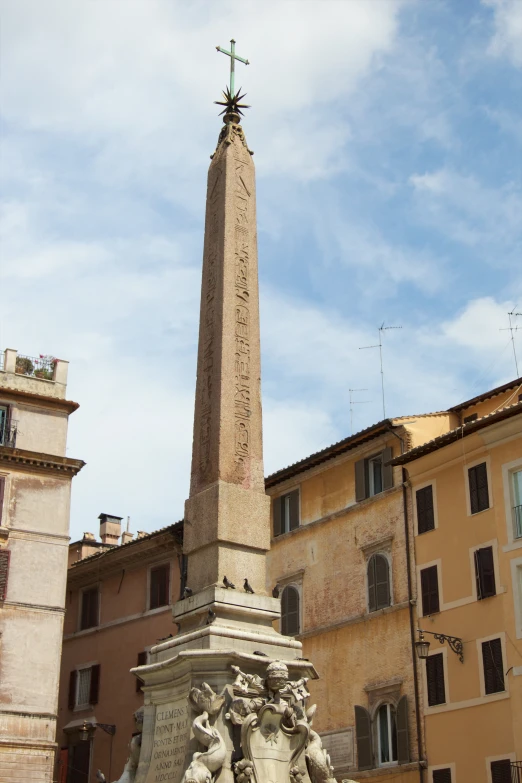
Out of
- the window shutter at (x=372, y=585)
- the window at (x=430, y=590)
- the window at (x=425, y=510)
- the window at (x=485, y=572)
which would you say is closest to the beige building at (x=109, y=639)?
the window shutter at (x=372, y=585)

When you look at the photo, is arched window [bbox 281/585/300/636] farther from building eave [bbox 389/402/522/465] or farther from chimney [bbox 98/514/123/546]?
chimney [bbox 98/514/123/546]

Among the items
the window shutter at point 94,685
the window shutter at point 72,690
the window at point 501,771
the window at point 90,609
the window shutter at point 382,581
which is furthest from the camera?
the window at point 90,609

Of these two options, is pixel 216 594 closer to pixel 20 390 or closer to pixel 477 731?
pixel 477 731

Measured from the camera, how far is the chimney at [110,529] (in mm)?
34375

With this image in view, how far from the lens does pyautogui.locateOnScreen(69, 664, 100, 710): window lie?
29938mm

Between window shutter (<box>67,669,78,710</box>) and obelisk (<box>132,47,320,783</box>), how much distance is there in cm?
2091

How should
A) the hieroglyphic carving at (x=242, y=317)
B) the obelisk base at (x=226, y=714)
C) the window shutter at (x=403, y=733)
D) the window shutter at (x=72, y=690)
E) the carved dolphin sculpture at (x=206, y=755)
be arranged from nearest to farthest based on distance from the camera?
1. the carved dolphin sculpture at (x=206, y=755)
2. the obelisk base at (x=226, y=714)
3. the hieroglyphic carving at (x=242, y=317)
4. the window shutter at (x=403, y=733)
5. the window shutter at (x=72, y=690)

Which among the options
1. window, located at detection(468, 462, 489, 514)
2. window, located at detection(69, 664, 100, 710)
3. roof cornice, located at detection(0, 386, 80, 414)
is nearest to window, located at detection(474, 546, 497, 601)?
window, located at detection(468, 462, 489, 514)

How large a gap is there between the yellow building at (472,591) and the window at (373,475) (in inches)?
33.6

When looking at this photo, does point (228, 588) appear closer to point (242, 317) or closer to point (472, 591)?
point (242, 317)

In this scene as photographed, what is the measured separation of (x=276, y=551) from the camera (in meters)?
26.7

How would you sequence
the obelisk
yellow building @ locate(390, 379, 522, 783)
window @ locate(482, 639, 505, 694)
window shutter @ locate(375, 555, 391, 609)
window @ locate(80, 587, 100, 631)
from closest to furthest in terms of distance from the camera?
1. the obelisk
2. yellow building @ locate(390, 379, 522, 783)
3. window @ locate(482, 639, 505, 694)
4. window shutter @ locate(375, 555, 391, 609)
5. window @ locate(80, 587, 100, 631)

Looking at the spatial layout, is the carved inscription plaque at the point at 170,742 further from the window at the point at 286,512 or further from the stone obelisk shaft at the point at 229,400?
the window at the point at 286,512

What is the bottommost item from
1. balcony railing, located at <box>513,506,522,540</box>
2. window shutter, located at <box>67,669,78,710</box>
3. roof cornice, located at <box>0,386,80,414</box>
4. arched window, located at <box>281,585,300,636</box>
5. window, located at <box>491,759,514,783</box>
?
window, located at <box>491,759,514,783</box>
